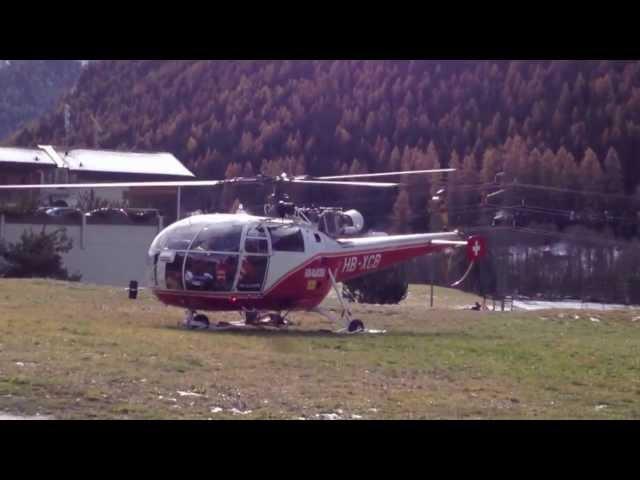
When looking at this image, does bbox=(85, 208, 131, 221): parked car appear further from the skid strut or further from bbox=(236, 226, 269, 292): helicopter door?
bbox=(236, 226, 269, 292): helicopter door

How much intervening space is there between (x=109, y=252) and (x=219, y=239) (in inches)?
972

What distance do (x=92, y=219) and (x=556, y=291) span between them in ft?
64.6

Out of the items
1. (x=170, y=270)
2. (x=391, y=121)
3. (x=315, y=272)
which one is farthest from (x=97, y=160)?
(x=170, y=270)

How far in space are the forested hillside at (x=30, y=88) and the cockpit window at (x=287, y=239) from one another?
9633 cm

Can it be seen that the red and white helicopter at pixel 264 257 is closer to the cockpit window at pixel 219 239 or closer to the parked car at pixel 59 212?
the cockpit window at pixel 219 239

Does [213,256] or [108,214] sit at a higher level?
[108,214]

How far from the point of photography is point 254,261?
19.9 meters

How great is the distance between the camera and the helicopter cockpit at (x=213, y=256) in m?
19.5

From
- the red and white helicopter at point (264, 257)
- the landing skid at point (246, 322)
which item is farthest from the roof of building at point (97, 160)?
the landing skid at point (246, 322)

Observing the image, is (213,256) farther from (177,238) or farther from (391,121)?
(391,121)

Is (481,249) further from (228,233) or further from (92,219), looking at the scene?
(92,219)

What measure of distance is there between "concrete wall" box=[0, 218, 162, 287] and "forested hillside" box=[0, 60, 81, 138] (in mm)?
72541

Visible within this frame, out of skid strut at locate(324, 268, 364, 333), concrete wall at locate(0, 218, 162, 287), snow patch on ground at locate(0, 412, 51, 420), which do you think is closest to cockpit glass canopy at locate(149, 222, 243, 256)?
skid strut at locate(324, 268, 364, 333)

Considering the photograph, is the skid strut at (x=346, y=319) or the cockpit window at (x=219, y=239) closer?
the cockpit window at (x=219, y=239)
